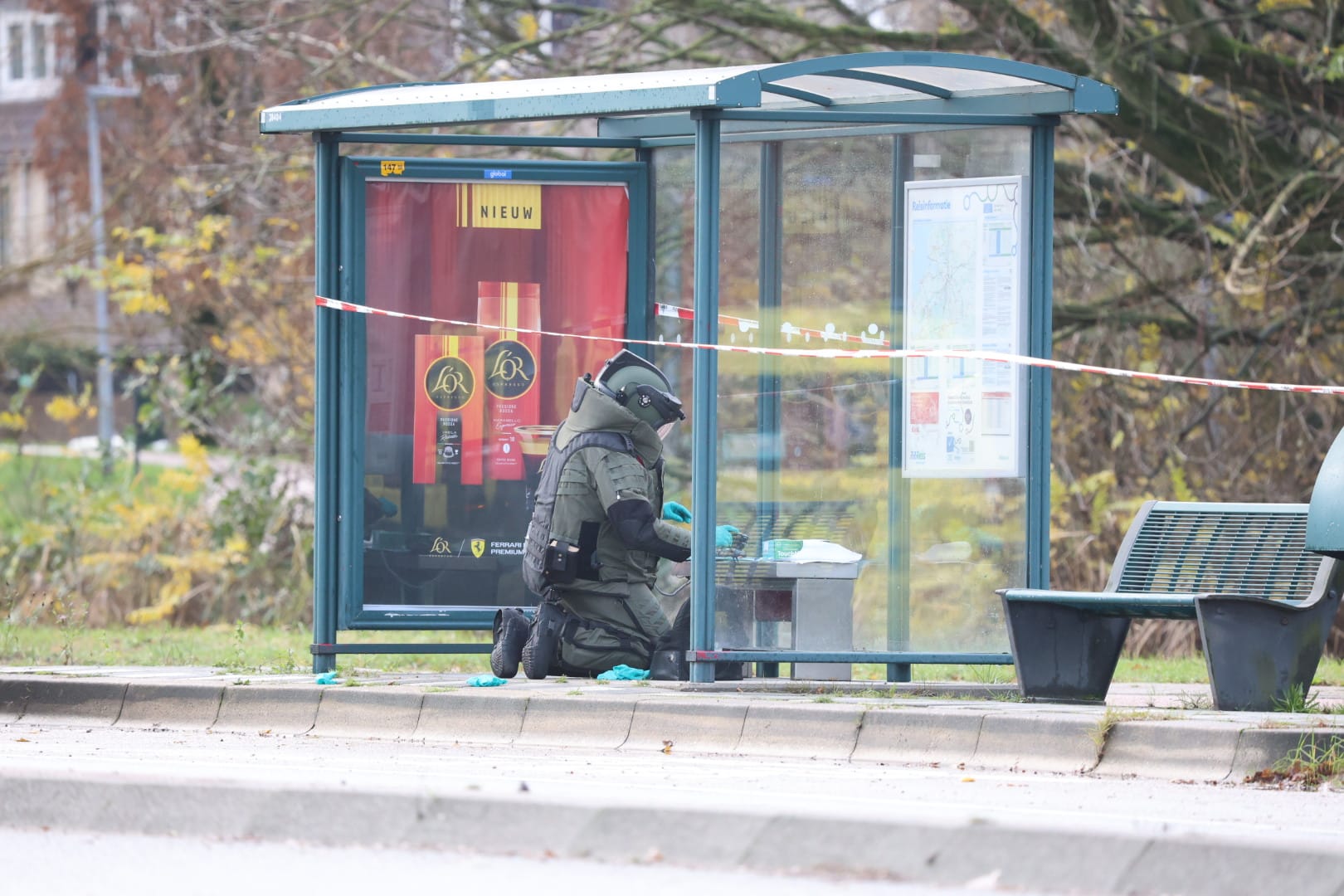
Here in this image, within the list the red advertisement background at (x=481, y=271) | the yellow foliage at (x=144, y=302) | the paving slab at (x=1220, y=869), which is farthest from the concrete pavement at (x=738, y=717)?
the yellow foliage at (x=144, y=302)

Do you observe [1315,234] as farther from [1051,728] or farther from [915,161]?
[1051,728]

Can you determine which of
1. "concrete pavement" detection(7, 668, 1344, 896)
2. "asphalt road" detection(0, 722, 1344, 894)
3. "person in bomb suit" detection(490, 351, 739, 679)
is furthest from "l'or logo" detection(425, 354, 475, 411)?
"asphalt road" detection(0, 722, 1344, 894)

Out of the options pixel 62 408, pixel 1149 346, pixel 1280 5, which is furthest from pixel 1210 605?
pixel 62 408

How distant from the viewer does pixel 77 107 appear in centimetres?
2686

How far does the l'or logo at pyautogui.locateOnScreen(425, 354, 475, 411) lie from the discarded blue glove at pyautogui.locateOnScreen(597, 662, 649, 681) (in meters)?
1.68

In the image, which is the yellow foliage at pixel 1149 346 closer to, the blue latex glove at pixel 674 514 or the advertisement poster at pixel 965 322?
the blue latex glove at pixel 674 514

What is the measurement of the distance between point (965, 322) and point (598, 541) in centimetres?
186

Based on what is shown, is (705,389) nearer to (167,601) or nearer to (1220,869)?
(1220,869)

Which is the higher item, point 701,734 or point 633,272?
point 633,272

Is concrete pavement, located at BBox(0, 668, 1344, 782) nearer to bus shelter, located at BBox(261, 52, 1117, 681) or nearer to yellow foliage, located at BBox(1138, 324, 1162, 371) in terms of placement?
bus shelter, located at BBox(261, 52, 1117, 681)

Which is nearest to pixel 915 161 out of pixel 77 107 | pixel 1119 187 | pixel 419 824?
pixel 419 824

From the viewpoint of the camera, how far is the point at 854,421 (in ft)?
30.0

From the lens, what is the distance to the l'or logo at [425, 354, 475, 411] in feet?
32.8

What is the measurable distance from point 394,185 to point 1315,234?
277 inches
